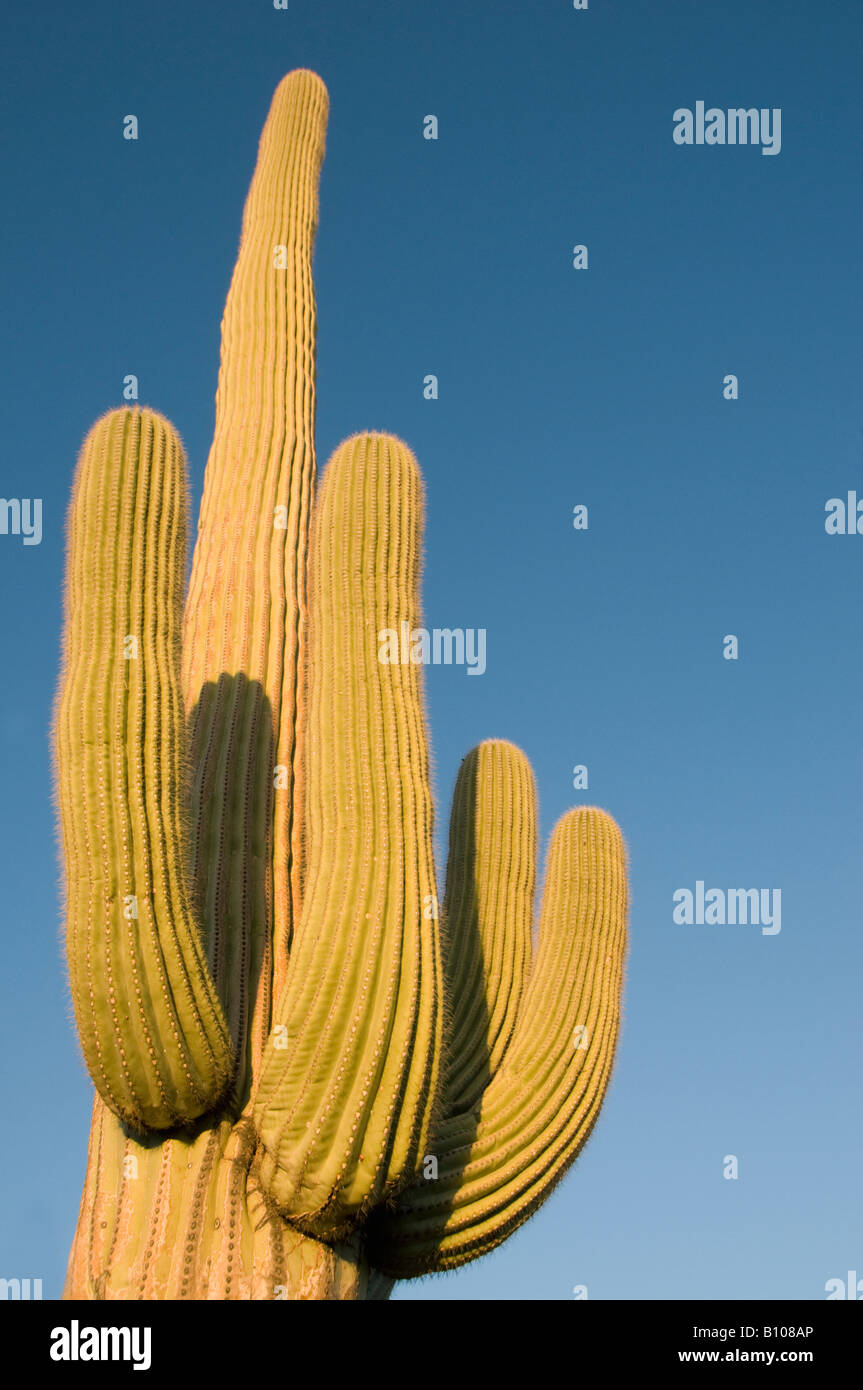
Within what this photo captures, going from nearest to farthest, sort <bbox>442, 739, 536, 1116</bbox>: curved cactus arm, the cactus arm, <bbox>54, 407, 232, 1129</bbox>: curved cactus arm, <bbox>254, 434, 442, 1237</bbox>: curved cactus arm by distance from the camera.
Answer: <bbox>54, 407, 232, 1129</bbox>: curved cactus arm < <bbox>254, 434, 442, 1237</bbox>: curved cactus arm < the cactus arm < <bbox>442, 739, 536, 1116</bbox>: curved cactus arm

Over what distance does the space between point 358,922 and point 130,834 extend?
2.98 feet

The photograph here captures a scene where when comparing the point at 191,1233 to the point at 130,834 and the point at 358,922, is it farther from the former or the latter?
the point at 130,834

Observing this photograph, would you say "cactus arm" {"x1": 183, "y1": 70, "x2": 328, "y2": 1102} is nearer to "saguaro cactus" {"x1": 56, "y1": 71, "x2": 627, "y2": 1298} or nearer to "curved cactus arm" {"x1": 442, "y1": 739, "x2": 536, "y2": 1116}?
"saguaro cactus" {"x1": 56, "y1": 71, "x2": 627, "y2": 1298}

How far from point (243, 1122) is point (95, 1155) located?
614mm

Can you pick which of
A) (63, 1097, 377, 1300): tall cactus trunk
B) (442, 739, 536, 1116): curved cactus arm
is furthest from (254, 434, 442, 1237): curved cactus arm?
(442, 739, 536, 1116): curved cactus arm

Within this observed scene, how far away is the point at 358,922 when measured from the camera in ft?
17.7

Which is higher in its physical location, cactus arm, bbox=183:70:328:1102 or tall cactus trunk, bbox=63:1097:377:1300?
cactus arm, bbox=183:70:328:1102

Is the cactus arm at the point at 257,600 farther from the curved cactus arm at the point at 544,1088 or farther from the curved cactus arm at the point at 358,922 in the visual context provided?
the curved cactus arm at the point at 544,1088

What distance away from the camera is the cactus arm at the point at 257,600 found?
596cm

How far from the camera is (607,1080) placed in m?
6.73

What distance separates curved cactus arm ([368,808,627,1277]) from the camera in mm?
5801

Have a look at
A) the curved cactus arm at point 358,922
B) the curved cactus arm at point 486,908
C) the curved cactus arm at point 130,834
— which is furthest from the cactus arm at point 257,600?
the curved cactus arm at point 486,908

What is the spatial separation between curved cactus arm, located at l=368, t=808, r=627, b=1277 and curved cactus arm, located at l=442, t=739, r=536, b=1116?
10 centimetres
